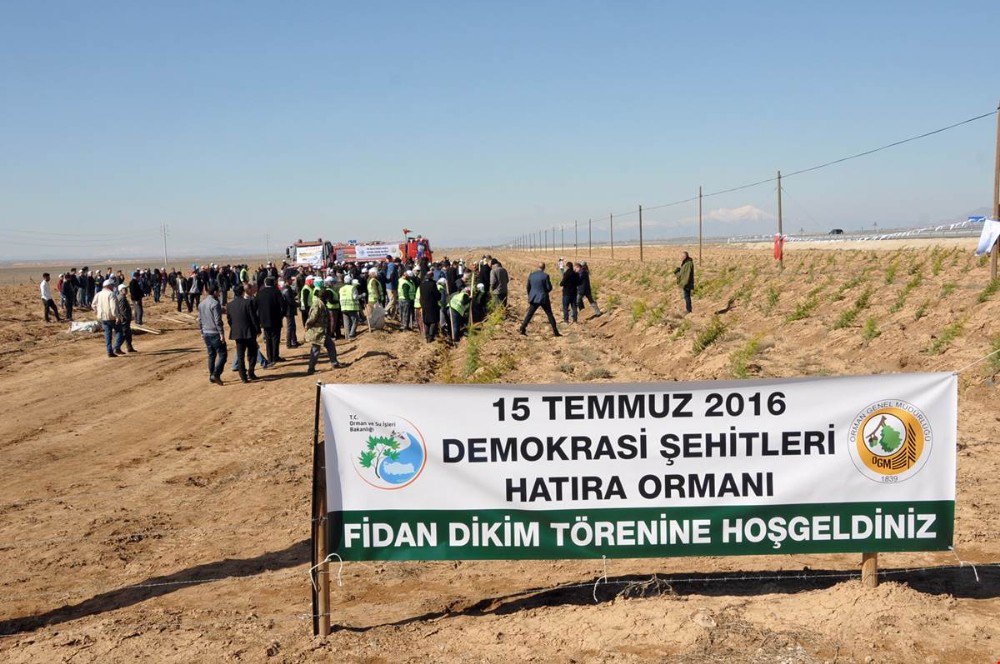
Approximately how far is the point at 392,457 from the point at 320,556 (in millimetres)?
743

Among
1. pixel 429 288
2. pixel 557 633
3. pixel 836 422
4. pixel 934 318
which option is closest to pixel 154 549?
pixel 557 633

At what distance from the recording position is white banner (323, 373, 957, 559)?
476 centimetres

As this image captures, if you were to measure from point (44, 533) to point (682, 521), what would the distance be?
18.3 ft

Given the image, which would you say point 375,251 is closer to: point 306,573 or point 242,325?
point 242,325

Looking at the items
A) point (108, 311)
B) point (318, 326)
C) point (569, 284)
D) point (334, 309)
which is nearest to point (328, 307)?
point (318, 326)

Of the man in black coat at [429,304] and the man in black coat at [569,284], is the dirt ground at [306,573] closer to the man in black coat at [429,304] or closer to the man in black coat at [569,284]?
the man in black coat at [429,304]

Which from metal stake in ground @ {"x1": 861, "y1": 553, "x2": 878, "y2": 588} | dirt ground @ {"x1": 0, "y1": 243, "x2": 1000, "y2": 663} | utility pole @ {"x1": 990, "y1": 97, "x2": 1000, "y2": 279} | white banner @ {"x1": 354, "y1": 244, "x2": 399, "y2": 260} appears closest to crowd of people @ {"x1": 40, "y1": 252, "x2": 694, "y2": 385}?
dirt ground @ {"x1": 0, "y1": 243, "x2": 1000, "y2": 663}

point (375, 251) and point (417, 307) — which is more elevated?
point (375, 251)

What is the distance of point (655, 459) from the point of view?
15.8ft

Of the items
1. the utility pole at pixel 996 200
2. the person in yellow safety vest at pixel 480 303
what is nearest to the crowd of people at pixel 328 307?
the person in yellow safety vest at pixel 480 303

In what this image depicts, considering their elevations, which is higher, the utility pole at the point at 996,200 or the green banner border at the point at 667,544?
the utility pole at the point at 996,200

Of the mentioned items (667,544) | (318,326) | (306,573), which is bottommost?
(306,573)

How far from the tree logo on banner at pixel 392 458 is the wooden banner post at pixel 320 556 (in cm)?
24

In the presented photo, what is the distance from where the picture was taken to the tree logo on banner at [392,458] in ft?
15.5
